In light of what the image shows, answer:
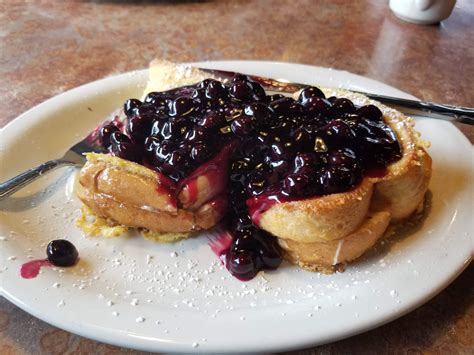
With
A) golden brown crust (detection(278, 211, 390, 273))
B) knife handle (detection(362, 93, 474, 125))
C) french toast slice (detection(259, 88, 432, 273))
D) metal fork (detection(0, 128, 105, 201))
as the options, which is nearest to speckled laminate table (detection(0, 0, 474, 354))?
knife handle (detection(362, 93, 474, 125))

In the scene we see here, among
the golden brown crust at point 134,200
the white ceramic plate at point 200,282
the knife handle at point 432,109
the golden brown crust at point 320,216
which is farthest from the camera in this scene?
the knife handle at point 432,109

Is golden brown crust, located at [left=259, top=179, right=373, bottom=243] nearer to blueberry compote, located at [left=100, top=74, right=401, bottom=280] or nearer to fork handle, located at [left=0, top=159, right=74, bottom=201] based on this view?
blueberry compote, located at [left=100, top=74, right=401, bottom=280]

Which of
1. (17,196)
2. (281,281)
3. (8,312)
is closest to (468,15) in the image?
(281,281)

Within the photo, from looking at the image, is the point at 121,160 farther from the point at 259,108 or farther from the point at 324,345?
the point at 324,345

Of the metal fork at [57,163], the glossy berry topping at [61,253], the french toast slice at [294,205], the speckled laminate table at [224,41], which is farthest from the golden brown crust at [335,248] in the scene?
the speckled laminate table at [224,41]

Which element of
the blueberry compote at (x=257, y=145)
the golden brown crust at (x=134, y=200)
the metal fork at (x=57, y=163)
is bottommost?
the metal fork at (x=57, y=163)

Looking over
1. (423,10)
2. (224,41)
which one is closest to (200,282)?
(224,41)

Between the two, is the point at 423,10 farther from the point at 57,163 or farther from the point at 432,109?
the point at 57,163

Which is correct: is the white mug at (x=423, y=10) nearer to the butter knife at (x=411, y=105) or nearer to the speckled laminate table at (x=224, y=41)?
the speckled laminate table at (x=224, y=41)
